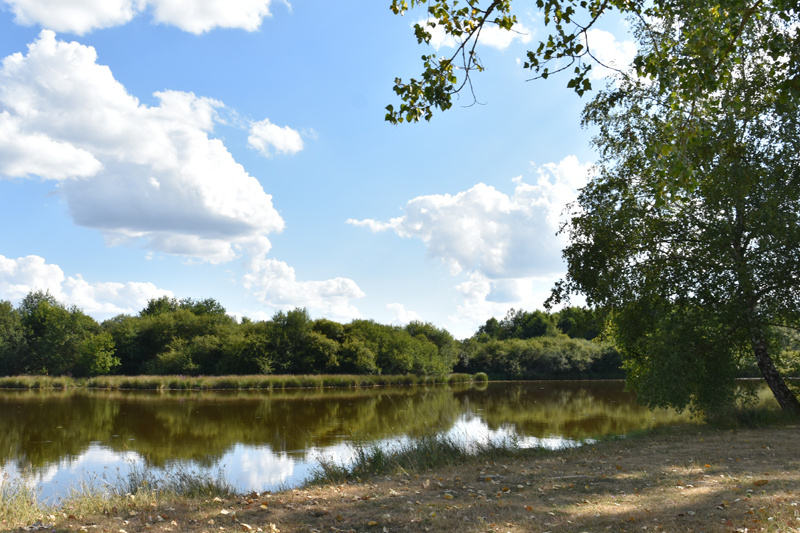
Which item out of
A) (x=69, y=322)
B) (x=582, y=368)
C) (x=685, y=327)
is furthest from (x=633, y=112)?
(x=69, y=322)

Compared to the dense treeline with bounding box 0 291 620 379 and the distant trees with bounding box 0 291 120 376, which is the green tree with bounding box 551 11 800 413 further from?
the distant trees with bounding box 0 291 120 376

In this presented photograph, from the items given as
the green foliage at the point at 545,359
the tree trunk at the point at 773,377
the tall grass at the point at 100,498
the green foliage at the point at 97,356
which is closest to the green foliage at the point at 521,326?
the green foliage at the point at 545,359

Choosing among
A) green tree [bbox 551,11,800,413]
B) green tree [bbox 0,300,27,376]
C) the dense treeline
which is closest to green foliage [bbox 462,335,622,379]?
the dense treeline

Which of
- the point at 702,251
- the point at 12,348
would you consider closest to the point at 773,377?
the point at 702,251

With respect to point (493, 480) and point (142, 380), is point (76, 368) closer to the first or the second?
point (142, 380)

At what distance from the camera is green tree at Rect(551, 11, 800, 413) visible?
36.1 feet

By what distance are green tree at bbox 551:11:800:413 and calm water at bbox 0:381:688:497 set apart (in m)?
3.30

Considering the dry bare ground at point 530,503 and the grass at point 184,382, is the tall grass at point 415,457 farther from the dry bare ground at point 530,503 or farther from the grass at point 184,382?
the grass at point 184,382

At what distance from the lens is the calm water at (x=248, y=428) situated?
11.4 m

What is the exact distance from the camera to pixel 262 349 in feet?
144

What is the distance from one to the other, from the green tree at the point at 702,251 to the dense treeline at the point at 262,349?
27.2m

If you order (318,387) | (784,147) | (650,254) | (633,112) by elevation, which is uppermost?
(633,112)

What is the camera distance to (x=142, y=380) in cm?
3734

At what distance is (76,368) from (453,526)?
5178 cm
